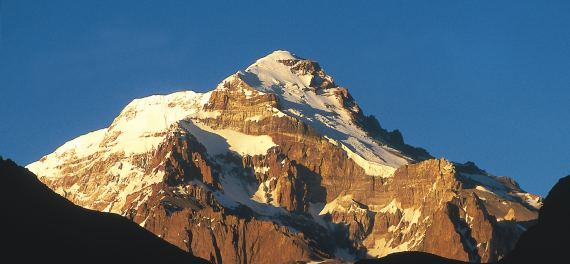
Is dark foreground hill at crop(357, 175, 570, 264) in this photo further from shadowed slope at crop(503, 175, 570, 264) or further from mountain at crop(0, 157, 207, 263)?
mountain at crop(0, 157, 207, 263)

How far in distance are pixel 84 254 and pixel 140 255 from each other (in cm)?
971

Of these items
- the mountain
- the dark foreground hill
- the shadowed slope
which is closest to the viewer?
the dark foreground hill

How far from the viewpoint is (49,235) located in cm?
18712

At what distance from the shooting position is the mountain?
594 ft

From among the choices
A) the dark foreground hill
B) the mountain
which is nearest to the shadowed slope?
the dark foreground hill
